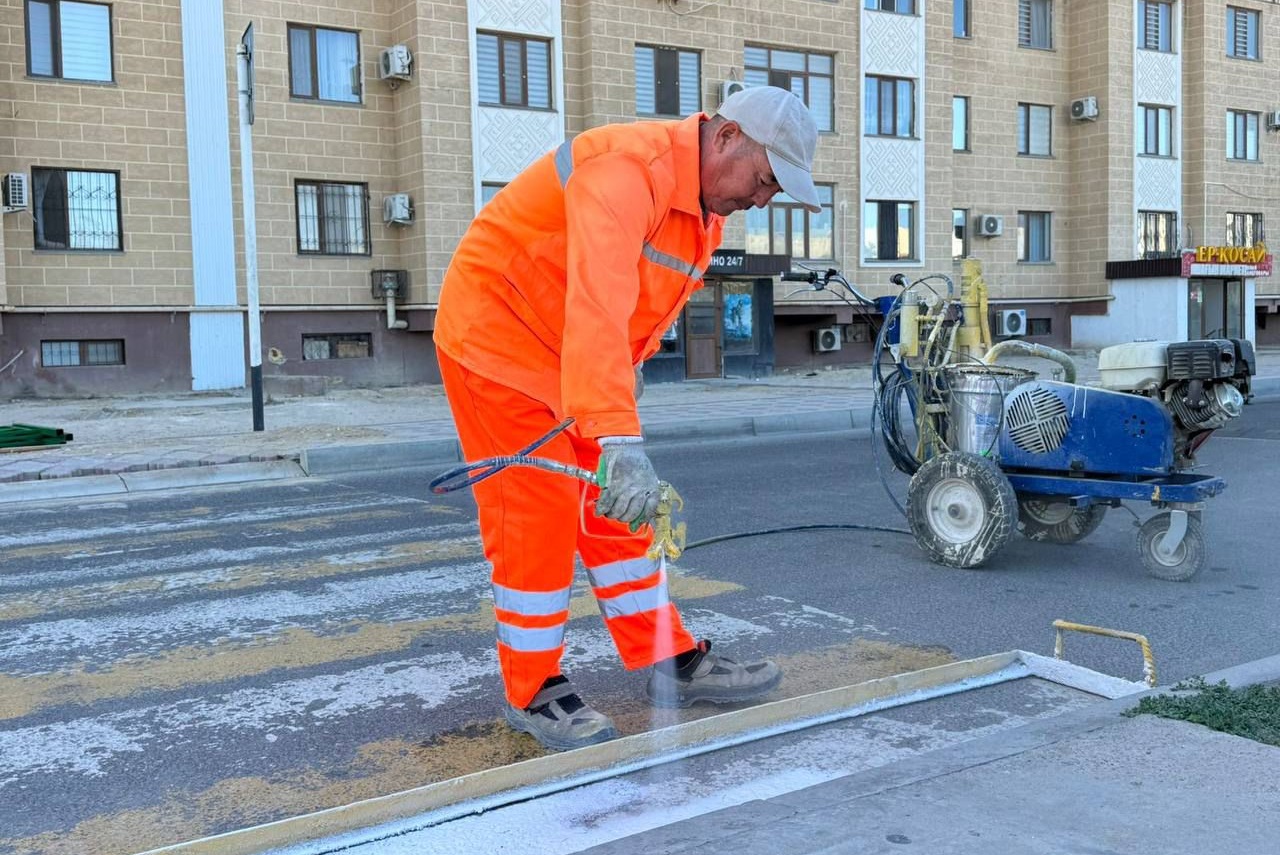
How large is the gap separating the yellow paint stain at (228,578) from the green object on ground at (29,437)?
717 centimetres

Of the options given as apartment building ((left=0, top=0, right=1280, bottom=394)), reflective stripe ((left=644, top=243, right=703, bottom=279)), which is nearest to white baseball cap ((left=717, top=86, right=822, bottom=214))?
reflective stripe ((left=644, top=243, right=703, bottom=279))

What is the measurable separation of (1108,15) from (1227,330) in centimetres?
918

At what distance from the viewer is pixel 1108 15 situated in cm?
3186

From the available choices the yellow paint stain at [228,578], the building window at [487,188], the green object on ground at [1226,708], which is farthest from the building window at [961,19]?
the green object on ground at [1226,708]

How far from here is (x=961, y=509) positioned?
6223 millimetres

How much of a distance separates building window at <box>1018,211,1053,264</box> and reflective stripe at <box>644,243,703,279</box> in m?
30.4

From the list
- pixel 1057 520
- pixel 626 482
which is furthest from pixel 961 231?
pixel 626 482

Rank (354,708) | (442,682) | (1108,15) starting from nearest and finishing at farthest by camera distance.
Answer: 1. (354,708)
2. (442,682)
3. (1108,15)

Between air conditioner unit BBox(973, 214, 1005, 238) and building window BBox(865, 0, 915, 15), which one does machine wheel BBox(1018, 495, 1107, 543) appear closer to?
building window BBox(865, 0, 915, 15)

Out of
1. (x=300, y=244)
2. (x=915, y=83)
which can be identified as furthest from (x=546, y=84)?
(x=915, y=83)

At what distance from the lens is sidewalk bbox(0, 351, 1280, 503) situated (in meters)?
10.8

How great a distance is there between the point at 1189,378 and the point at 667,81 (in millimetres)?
20274

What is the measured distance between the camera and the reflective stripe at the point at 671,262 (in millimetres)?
3373

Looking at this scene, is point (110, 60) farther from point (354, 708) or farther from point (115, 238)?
point (354, 708)
